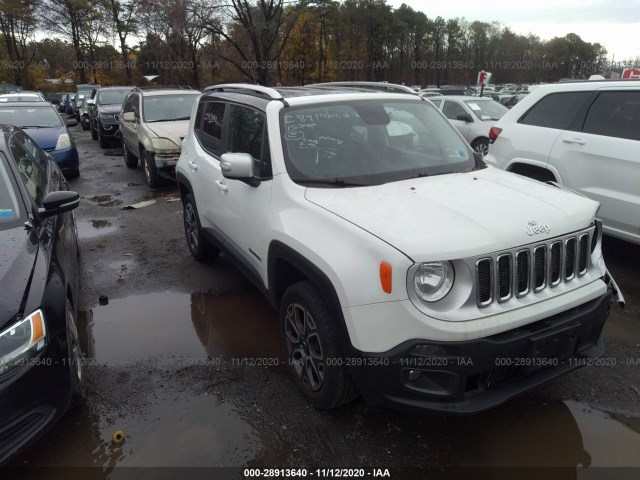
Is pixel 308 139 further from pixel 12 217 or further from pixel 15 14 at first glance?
pixel 15 14

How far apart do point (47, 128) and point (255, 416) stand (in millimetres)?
9043

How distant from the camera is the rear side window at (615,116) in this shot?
15.9ft

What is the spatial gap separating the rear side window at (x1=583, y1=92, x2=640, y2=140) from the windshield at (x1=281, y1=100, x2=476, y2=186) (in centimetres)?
212

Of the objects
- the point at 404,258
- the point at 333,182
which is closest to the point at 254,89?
the point at 333,182

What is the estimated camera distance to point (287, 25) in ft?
83.9

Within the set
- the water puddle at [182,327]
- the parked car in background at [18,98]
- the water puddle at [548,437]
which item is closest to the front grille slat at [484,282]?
the water puddle at [548,437]

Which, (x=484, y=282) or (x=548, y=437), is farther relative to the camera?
(x=548, y=437)

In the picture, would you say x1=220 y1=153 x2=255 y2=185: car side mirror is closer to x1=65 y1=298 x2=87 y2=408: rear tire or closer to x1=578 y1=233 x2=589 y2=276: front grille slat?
x1=65 y1=298 x2=87 y2=408: rear tire

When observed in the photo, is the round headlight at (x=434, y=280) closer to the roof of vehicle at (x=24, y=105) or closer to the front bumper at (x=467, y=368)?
the front bumper at (x=467, y=368)

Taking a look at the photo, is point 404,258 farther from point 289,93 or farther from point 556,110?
point 556,110

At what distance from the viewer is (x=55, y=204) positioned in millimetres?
3479

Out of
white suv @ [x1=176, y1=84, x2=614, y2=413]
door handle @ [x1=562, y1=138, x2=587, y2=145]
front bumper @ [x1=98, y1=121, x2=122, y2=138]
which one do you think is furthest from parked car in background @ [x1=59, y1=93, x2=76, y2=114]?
white suv @ [x1=176, y1=84, x2=614, y2=413]

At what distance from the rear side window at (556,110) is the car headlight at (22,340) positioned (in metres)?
5.35

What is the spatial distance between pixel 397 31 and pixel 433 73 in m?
22.4
